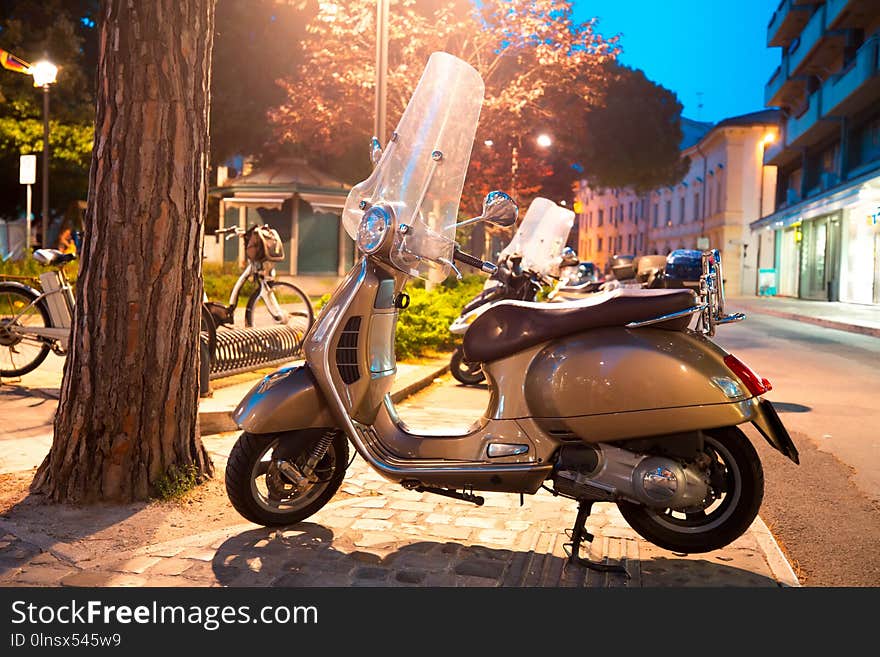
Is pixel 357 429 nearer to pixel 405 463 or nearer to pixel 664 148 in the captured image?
pixel 405 463

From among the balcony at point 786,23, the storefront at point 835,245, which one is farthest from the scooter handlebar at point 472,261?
the balcony at point 786,23

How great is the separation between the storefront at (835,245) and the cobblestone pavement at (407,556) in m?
24.2

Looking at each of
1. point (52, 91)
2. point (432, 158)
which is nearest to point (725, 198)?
point (52, 91)

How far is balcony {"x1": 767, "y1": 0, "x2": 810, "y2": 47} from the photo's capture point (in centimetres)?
3972

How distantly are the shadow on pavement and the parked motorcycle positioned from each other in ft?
15.6

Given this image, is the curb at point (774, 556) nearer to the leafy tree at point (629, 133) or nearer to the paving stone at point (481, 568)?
the paving stone at point (481, 568)

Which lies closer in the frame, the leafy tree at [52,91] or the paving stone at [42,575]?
the paving stone at [42,575]

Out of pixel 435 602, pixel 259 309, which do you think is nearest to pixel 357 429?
pixel 435 602

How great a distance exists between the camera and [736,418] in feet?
12.5

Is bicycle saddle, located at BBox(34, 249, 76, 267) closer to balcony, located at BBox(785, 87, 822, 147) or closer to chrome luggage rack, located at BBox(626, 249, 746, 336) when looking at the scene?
chrome luggage rack, located at BBox(626, 249, 746, 336)

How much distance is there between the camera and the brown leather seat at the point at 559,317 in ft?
12.9

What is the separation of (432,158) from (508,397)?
4.02 ft

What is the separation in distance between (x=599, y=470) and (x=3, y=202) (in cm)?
3121

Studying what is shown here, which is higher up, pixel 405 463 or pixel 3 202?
pixel 3 202
